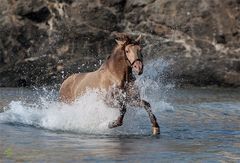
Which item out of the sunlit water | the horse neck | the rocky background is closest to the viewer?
the sunlit water

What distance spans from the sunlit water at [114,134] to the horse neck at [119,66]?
1.63 feet

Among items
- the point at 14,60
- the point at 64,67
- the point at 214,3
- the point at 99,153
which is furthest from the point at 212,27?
the point at 99,153

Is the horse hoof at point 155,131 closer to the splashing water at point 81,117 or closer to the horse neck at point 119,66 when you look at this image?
the splashing water at point 81,117

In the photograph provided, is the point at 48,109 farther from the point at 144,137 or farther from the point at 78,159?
the point at 78,159

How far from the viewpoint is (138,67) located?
11031mm

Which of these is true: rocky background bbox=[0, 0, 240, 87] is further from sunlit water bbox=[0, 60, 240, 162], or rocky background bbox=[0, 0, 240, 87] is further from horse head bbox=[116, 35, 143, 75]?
horse head bbox=[116, 35, 143, 75]

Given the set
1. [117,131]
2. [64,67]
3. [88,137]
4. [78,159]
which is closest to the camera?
[78,159]

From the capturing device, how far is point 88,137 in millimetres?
10578

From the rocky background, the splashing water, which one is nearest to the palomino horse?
the splashing water

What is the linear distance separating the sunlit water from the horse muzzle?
86cm

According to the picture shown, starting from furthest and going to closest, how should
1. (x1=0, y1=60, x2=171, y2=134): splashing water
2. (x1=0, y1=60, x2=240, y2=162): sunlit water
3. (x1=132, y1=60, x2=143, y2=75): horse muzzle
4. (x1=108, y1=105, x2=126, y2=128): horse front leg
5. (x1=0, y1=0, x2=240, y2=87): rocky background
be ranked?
(x1=0, y1=0, x2=240, y2=87): rocky background < (x1=0, y1=60, x2=171, y2=134): splashing water < (x1=108, y1=105, x2=126, y2=128): horse front leg < (x1=132, y1=60, x2=143, y2=75): horse muzzle < (x1=0, y1=60, x2=240, y2=162): sunlit water

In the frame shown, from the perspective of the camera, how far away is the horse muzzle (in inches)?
432

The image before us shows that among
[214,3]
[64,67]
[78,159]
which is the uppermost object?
[214,3]

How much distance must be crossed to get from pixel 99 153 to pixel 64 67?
59.0ft
